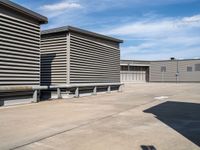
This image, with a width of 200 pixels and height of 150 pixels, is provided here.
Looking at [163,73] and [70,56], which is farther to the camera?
[163,73]

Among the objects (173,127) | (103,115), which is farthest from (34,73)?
(173,127)

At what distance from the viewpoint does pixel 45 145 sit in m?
4.70

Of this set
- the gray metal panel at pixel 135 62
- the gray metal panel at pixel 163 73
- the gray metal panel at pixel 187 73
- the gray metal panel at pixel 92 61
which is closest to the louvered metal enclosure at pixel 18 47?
the gray metal panel at pixel 92 61

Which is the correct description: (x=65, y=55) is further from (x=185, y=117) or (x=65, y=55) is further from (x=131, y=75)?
(x=131, y=75)

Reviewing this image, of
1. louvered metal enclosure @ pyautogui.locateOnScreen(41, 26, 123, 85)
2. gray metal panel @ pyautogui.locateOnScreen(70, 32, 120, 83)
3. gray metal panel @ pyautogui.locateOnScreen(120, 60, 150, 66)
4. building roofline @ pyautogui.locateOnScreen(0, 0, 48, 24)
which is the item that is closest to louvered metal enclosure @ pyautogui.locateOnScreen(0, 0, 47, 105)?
building roofline @ pyautogui.locateOnScreen(0, 0, 48, 24)

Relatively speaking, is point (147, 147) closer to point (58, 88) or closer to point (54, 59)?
point (58, 88)

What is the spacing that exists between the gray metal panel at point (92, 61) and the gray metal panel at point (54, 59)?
0.45 meters

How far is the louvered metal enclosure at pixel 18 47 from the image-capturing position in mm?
10148

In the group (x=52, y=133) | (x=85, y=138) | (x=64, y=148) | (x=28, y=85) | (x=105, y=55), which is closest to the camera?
(x=64, y=148)

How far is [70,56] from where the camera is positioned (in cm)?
1408

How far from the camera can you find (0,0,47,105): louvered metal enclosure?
10.1 m

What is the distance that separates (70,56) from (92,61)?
258 centimetres

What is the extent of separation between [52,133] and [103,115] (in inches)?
105

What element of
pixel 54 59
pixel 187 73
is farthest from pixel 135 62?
pixel 54 59
